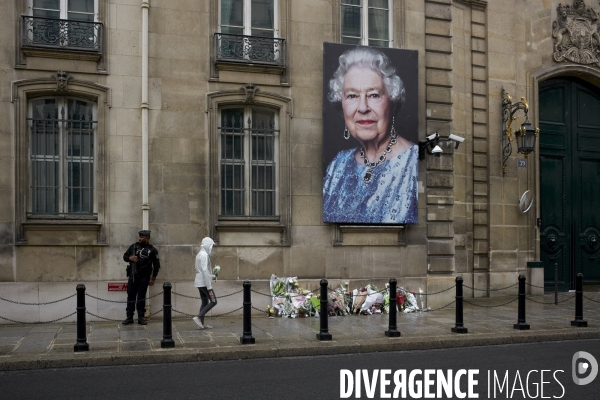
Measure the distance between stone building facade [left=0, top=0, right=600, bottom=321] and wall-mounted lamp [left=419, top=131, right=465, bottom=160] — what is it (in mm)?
201

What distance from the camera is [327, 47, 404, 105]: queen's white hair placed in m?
15.5

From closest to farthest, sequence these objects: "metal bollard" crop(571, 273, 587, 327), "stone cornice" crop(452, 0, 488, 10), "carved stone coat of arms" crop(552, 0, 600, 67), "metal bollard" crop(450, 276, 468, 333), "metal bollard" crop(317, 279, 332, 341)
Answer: "metal bollard" crop(317, 279, 332, 341) < "metal bollard" crop(450, 276, 468, 333) < "metal bollard" crop(571, 273, 587, 327) < "stone cornice" crop(452, 0, 488, 10) < "carved stone coat of arms" crop(552, 0, 600, 67)

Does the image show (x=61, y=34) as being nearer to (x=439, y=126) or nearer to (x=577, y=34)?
(x=439, y=126)

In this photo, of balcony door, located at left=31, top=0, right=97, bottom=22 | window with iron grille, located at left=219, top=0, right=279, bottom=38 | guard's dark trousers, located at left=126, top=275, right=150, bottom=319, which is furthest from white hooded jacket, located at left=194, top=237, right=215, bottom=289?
balcony door, located at left=31, top=0, right=97, bottom=22

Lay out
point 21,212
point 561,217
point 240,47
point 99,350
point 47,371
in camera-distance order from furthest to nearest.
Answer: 1. point 561,217
2. point 240,47
3. point 21,212
4. point 99,350
5. point 47,371

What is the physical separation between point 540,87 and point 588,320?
760 centimetres

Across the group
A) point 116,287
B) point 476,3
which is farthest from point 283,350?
point 476,3

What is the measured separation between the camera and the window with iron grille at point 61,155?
1389 cm

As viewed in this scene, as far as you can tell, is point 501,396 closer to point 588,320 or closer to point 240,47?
point 588,320

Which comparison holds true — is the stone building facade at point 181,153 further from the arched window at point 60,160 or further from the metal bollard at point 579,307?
the metal bollard at point 579,307

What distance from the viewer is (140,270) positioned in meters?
13.4

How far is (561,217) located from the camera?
19.5 metres

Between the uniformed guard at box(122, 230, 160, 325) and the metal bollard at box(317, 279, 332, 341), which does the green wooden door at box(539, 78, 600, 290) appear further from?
the uniformed guard at box(122, 230, 160, 325)

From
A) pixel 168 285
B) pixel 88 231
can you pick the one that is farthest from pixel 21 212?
pixel 168 285
